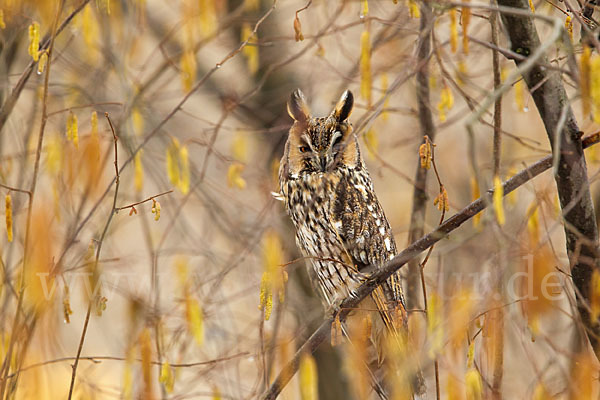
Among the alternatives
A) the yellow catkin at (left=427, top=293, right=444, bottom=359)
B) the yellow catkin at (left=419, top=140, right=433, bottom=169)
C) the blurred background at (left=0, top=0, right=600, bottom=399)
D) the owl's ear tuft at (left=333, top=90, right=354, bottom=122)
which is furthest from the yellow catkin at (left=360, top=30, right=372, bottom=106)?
the owl's ear tuft at (left=333, top=90, right=354, bottom=122)

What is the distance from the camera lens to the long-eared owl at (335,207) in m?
2.84

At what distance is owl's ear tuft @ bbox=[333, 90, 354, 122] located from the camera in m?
2.78

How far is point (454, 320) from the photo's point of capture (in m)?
1.81

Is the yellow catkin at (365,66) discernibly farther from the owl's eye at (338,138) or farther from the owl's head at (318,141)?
the owl's eye at (338,138)

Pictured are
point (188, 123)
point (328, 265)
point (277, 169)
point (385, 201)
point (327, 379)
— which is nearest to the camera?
point (328, 265)

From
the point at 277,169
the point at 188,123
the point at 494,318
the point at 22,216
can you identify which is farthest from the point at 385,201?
the point at 494,318

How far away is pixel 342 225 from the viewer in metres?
2.92

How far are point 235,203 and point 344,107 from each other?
1196 millimetres

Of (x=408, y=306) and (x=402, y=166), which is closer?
(x=408, y=306)

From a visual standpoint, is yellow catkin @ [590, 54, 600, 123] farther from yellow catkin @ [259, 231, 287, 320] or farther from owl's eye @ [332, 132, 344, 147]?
owl's eye @ [332, 132, 344, 147]

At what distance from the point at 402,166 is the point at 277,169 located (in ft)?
9.79

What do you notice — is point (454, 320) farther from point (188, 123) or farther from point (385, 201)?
point (385, 201)

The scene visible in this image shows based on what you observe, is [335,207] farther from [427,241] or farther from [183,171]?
[427,241]

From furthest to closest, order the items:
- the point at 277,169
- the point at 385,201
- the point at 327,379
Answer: the point at 385,201 < the point at 327,379 < the point at 277,169
